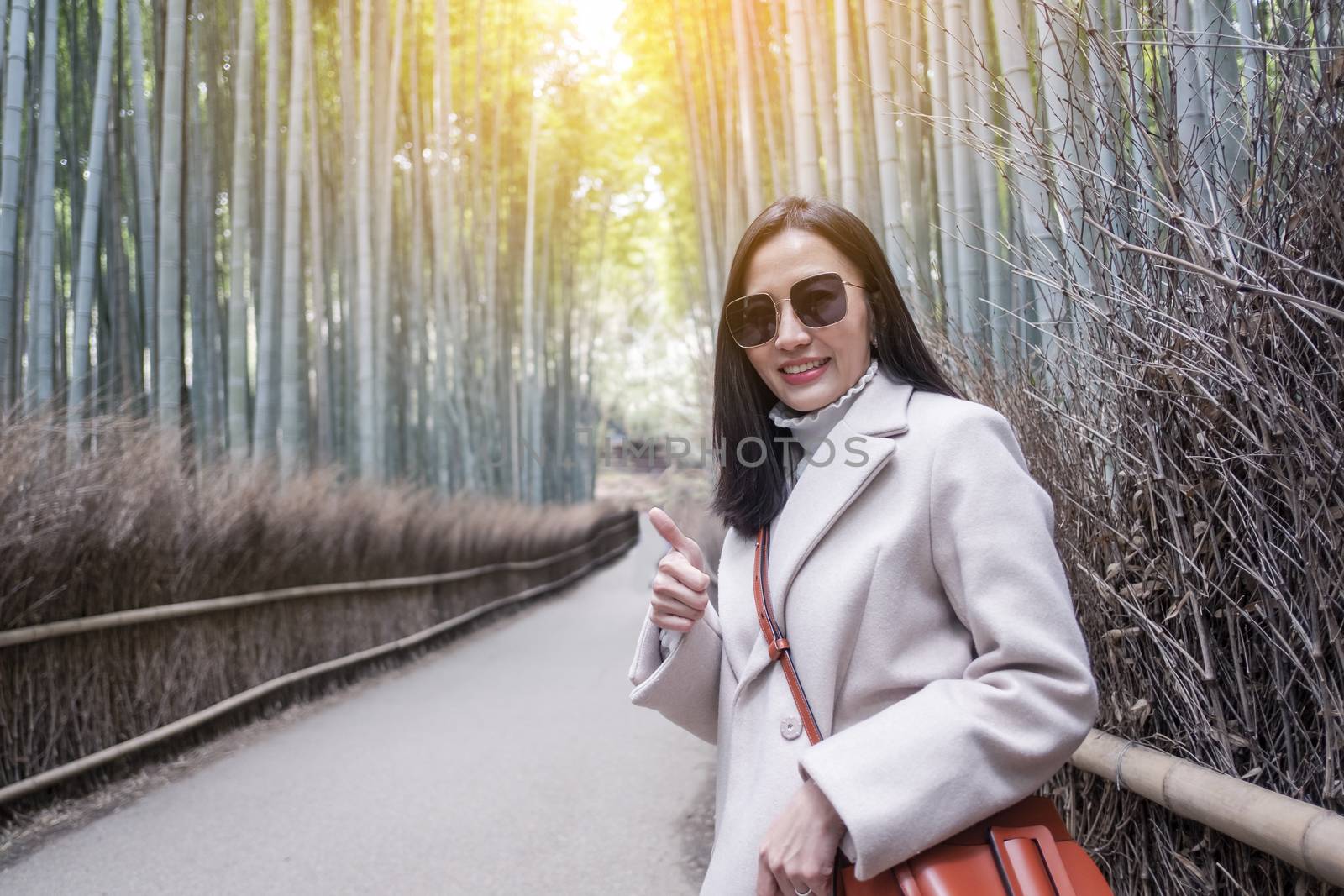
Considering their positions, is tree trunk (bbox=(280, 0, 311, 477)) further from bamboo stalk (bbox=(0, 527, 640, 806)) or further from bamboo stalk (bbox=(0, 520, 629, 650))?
bamboo stalk (bbox=(0, 527, 640, 806))

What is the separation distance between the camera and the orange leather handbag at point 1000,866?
0.88m

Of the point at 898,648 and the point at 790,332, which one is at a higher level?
the point at 790,332

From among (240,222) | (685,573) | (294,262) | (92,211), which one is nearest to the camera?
(685,573)

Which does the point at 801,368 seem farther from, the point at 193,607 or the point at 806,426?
the point at 193,607

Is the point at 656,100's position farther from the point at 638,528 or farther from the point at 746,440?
Answer: the point at 638,528

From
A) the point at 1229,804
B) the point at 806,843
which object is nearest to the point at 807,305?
the point at 806,843

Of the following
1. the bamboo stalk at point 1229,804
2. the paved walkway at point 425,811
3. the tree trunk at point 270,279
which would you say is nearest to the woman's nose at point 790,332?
the bamboo stalk at point 1229,804

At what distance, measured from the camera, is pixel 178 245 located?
5574 millimetres

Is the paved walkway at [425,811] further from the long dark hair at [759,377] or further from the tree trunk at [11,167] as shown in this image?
the long dark hair at [759,377]

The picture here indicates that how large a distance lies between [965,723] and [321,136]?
9.64 m

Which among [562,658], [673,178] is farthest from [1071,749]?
[673,178]

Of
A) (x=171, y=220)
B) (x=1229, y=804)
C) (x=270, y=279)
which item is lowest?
(x=1229, y=804)

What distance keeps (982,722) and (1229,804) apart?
0.58m

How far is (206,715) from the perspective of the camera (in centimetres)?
450
